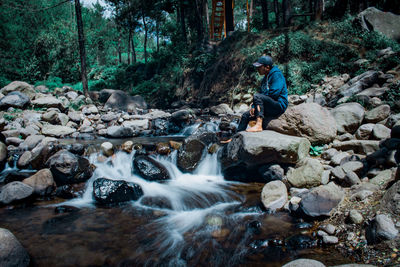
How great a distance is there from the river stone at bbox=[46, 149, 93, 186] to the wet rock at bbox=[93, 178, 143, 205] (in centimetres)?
83

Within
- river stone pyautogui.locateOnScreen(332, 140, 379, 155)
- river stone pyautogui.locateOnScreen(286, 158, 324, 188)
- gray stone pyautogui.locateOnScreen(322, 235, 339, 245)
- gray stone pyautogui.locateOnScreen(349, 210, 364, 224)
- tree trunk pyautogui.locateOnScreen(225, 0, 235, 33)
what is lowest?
gray stone pyautogui.locateOnScreen(322, 235, 339, 245)

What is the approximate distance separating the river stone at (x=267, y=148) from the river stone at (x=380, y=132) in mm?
1219

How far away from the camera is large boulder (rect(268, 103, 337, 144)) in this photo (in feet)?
18.1

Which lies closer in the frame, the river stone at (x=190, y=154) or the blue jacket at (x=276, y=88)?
the blue jacket at (x=276, y=88)

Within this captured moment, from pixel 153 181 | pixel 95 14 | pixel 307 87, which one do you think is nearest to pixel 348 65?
pixel 307 87

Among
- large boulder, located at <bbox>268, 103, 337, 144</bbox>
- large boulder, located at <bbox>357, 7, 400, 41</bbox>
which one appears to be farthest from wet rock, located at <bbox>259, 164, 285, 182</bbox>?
large boulder, located at <bbox>357, 7, 400, 41</bbox>

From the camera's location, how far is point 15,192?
15.7 ft

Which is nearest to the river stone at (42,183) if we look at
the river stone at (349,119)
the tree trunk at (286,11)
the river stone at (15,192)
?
the river stone at (15,192)

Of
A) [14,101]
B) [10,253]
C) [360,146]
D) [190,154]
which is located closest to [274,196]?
[360,146]

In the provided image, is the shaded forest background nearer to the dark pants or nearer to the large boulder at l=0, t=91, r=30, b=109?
the large boulder at l=0, t=91, r=30, b=109

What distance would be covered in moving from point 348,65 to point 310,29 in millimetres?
4118

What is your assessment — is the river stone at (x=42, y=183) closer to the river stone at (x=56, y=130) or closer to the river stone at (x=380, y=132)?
the river stone at (x=56, y=130)

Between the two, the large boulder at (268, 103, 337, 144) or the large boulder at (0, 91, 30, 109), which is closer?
the large boulder at (268, 103, 337, 144)

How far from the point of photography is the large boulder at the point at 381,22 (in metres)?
11.0
